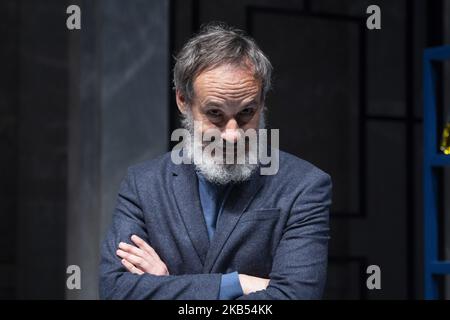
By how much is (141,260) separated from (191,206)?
18 cm

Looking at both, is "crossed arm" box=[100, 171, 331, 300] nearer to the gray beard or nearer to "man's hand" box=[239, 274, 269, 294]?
"man's hand" box=[239, 274, 269, 294]

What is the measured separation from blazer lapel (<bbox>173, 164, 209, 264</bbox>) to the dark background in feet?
4.29

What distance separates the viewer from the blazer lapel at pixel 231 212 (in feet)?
6.97

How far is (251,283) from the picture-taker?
2064 mm

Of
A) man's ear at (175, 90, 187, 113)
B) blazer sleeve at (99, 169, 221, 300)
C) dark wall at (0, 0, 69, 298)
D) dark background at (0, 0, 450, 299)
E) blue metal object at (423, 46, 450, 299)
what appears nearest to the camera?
blazer sleeve at (99, 169, 221, 300)

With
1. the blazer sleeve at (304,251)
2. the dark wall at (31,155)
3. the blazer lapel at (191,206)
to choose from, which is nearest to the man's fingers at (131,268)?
the blazer lapel at (191,206)

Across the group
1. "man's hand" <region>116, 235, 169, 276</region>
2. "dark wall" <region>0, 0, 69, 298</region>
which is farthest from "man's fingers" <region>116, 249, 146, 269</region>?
"dark wall" <region>0, 0, 69, 298</region>

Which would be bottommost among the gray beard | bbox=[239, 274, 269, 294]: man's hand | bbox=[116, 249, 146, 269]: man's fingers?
bbox=[239, 274, 269, 294]: man's hand

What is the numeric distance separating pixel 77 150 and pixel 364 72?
1372 mm

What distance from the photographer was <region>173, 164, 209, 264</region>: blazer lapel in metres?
2.15

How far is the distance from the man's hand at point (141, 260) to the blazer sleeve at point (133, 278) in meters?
0.02

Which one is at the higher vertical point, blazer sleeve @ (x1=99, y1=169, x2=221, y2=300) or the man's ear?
the man's ear

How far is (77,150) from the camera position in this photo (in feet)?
10.9
